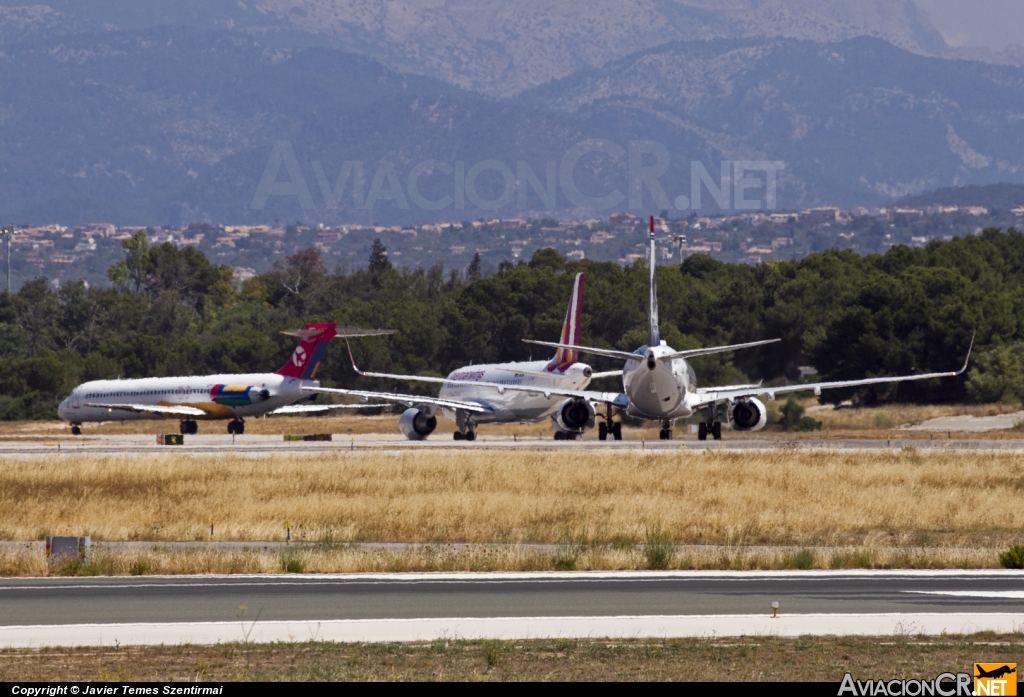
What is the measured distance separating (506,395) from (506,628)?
50.8 meters

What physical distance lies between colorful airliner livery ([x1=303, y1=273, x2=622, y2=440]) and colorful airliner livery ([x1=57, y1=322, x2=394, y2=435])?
32.2ft

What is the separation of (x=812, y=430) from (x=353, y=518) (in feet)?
133

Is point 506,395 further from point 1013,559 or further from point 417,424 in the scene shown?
point 1013,559

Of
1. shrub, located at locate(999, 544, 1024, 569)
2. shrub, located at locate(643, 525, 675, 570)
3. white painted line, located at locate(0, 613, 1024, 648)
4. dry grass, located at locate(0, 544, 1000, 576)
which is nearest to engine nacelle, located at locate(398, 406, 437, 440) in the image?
shrub, located at locate(643, 525, 675, 570)

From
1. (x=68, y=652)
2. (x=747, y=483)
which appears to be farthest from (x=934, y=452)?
(x=68, y=652)

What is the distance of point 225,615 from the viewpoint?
19297 millimetres

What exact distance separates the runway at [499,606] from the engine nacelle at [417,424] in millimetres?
44521

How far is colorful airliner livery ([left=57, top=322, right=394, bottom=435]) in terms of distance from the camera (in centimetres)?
7950

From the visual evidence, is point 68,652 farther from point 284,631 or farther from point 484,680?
point 484,680

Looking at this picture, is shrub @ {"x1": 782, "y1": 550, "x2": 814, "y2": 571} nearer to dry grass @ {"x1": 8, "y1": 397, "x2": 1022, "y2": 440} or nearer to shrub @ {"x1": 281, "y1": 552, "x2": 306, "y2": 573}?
shrub @ {"x1": 281, "y1": 552, "x2": 306, "y2": 573}

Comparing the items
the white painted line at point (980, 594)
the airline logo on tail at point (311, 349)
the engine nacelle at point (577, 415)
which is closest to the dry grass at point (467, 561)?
the white painted line at point (980, 594)

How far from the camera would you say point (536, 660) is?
52.3 feet

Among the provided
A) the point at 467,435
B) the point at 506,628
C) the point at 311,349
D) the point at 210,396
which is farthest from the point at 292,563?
the point at 210,396

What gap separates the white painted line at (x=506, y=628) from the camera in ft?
57.0
